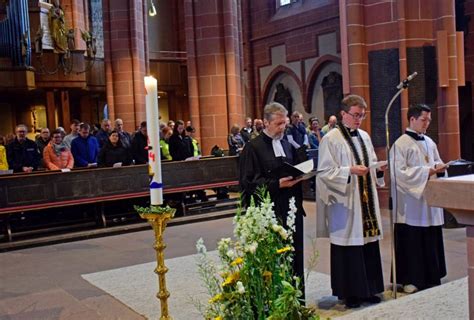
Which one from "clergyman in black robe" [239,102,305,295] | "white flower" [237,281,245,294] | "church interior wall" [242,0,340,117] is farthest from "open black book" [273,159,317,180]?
"church interior wall" [242,0,340,117]

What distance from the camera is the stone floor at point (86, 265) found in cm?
506

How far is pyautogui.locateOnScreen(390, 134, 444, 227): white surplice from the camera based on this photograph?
5016 mm

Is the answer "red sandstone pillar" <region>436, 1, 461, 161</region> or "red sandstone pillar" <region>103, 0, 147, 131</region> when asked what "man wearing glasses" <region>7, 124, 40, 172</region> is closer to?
"red sandstone pillar" <region>103, 0, 147, 131</region>

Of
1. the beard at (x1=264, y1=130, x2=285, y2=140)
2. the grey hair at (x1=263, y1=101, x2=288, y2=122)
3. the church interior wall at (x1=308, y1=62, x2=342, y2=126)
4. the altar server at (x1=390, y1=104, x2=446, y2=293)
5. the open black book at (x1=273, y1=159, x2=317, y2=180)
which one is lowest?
the altar server at (x1=390, y1=104, x2=446, y2=293)

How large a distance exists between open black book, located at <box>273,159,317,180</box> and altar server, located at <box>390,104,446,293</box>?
1331 mm

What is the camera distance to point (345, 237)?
180 inches

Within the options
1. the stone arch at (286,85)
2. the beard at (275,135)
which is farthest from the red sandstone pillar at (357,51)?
the stone arch at (286,85)

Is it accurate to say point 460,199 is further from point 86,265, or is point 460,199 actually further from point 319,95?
point 319,95

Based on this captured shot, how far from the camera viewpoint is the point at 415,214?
503 centimetres

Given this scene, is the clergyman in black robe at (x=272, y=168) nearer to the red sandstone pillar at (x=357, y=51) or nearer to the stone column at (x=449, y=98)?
the red sandstone pillar at (x=357, y=51)

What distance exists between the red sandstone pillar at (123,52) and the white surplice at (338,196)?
1030cm

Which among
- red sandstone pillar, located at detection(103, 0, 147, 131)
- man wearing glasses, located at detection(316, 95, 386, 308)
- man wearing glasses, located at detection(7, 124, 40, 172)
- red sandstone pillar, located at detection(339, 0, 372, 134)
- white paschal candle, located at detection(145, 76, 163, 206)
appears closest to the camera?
white paschal candle, located at detection(145, 76, 163, 206)

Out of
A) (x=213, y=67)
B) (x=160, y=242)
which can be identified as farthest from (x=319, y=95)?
(x=160, y=242)

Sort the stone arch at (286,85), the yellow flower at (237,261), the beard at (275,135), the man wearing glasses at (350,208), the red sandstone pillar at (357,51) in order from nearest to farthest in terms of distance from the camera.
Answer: the yellow flower at (237,261)
the beard at (275,135)
the man wearing glasses at (350,208)
the red sandstone pillar at (357,51)
the stone arch at (286,85)
